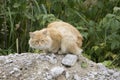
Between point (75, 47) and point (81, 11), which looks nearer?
point (75, 47)

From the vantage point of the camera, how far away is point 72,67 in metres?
5.73

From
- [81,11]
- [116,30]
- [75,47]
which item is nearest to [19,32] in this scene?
[81,11]

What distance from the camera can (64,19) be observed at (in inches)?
310

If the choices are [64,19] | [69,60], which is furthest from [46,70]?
[64,19]

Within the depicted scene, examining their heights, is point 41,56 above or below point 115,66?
above

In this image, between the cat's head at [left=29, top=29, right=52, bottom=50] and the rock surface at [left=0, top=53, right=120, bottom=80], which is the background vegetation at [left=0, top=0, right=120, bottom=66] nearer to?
the rock surface at [left=0, top=53, right=120, bottom=80]

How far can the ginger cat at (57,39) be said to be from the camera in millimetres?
5449

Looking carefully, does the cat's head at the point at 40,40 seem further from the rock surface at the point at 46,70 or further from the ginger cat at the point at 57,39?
the rock surface at the point at 46,70

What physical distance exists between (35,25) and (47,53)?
7.19 ft

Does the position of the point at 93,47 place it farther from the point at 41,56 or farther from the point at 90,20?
the point at 41,56

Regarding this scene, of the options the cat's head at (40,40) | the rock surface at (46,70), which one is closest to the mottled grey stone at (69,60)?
the rock surface at (46,70)

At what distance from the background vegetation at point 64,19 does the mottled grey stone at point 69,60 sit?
4.63 ft

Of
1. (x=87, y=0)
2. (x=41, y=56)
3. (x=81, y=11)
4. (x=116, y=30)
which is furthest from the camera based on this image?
(x=81, y=11)

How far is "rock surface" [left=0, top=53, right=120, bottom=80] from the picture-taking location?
550 cm
